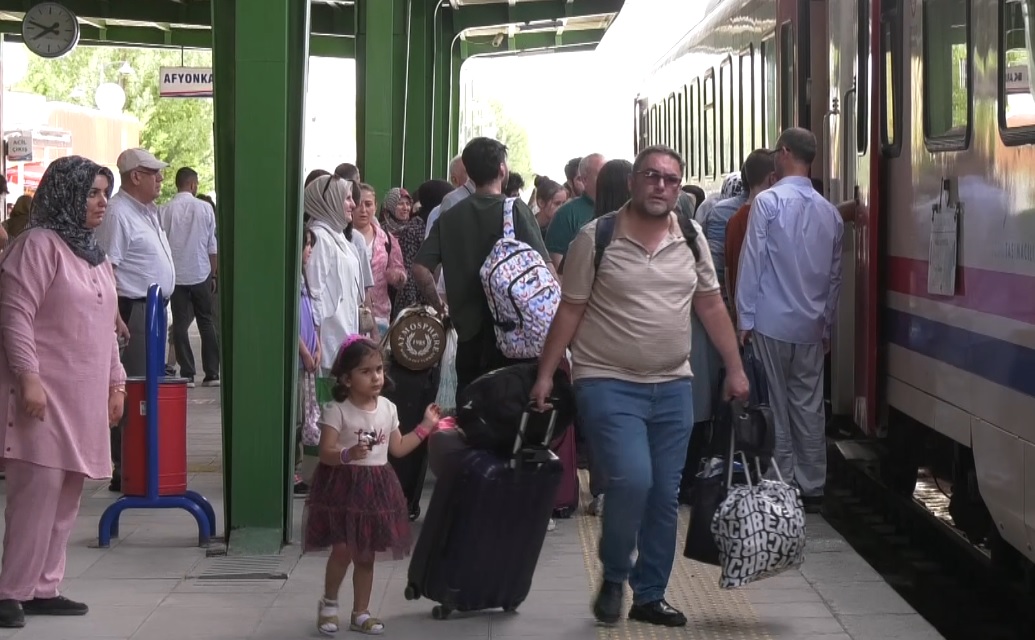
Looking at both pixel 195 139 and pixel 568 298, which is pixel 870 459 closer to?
pixel 568 298

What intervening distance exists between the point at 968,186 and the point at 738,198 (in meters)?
2.79

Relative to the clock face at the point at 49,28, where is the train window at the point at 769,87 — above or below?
below

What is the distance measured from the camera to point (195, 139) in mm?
64688

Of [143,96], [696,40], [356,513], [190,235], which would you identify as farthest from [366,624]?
[143,96]

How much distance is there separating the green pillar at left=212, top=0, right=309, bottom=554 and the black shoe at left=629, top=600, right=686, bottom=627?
6.94 feet

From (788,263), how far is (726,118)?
745 cm

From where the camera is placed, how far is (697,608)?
273 inches

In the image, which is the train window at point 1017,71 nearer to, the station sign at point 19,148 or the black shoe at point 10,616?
the black shoe at point 10,616

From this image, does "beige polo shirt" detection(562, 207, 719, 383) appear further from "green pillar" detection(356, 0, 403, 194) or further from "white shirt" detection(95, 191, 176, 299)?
"green pillar" detection(356, 0, 403, 194)

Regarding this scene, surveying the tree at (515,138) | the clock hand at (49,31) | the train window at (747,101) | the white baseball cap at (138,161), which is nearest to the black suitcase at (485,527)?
the white baseball cap at (138,161)

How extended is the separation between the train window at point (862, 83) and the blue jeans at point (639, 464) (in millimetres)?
3386

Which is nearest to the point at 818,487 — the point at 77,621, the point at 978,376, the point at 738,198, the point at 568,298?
the point at 738,198

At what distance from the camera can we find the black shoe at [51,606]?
22.2 ft

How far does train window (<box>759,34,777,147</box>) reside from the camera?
13023 millimetres
